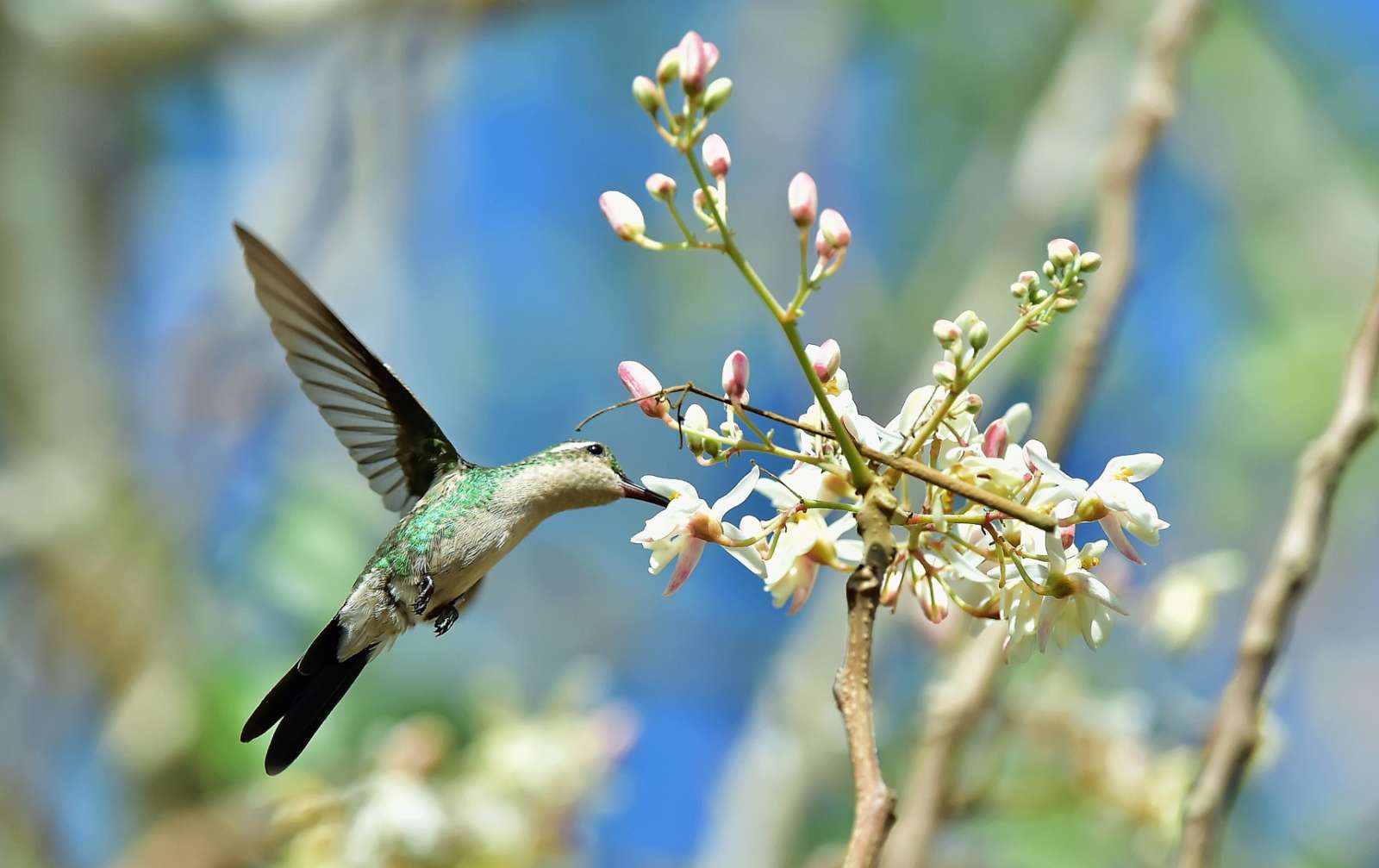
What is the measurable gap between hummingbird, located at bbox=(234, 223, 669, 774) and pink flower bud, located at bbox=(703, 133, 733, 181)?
60 centimetres

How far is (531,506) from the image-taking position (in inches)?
76.2

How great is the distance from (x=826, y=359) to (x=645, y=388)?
0.20 m

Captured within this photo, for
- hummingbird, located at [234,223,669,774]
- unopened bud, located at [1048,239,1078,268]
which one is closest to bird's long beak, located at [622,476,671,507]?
hummingbird, located at [234,223,669,774]

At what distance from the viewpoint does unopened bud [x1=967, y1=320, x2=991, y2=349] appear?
1196mm

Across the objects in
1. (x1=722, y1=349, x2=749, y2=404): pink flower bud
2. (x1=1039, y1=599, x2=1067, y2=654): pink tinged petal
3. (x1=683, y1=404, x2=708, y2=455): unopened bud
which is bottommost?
(x1=1039, y1=599, x2=1067, y2=654): pink tinged petal

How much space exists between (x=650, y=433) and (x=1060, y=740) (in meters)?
4.23

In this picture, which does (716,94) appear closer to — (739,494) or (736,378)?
(736,378)

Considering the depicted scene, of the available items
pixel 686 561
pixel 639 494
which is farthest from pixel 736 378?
pixel 639 494

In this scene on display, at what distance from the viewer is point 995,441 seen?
1.28 m

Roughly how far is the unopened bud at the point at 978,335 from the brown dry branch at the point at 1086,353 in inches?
33.2

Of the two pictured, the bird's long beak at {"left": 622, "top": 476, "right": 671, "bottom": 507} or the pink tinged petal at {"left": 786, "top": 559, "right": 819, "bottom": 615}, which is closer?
the pink tinged petal at {"left": 786, "top": 559, "right": 819, "bottom": 615}

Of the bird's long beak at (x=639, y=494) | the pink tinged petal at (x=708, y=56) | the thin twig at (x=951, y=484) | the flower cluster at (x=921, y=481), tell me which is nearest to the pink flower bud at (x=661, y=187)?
the flower cluster at (x=921, y=481)

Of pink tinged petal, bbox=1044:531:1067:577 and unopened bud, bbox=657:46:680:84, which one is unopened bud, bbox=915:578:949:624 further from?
unopened bud, bbox=657:46:680:84

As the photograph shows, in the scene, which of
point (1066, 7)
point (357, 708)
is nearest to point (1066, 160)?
point (1066, 7)
